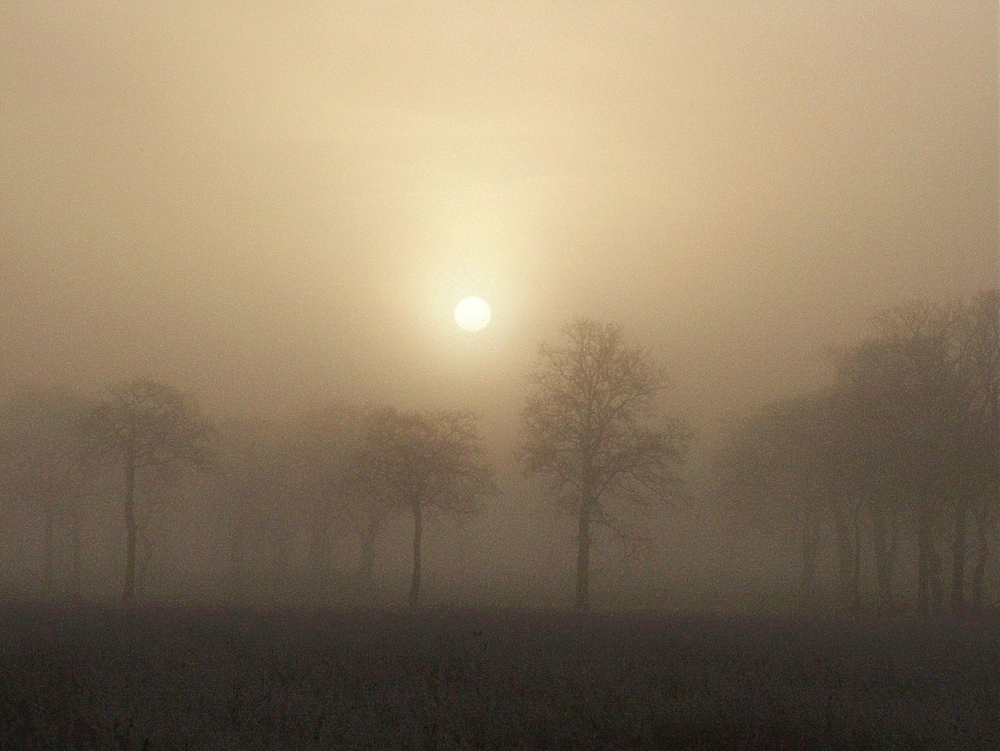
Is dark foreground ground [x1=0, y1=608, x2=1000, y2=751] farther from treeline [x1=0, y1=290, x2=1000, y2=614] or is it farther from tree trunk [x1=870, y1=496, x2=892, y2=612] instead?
tree trunk [x1=870, y1=496, x2=892, y2=612]

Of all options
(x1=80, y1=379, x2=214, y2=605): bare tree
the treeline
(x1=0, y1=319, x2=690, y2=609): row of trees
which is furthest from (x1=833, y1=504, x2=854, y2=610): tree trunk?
(x1=80, y1=379, x2=214, y2=605): bare tree

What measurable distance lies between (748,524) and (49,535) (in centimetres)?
4460

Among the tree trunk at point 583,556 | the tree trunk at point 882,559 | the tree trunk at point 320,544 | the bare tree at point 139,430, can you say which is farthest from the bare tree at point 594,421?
the tree trunk at point 320,544

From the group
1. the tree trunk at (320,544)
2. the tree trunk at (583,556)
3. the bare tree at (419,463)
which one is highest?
the bare tree at (419,463)

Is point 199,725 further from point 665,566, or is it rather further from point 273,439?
point 665,566

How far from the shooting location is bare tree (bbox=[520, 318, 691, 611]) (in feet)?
112

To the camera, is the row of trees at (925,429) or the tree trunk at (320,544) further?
the tree trunk at (320,544)

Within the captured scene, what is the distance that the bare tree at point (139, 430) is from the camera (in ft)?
115

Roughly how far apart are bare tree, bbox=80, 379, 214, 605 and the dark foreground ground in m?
13.3

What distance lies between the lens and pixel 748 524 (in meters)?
60.8

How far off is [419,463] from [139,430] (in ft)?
37.1

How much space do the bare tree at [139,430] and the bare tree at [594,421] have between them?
13520 mm

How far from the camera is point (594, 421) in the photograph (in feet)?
114

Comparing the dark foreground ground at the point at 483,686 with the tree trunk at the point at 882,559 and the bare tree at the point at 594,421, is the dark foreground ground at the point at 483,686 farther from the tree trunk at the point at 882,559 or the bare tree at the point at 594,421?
the tree trunk at the point at 882,559
